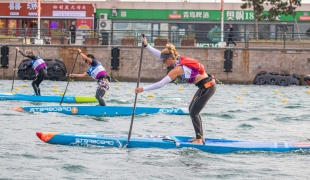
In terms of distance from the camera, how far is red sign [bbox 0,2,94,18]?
181ft

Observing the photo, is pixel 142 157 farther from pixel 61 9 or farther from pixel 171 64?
pixel 61 9

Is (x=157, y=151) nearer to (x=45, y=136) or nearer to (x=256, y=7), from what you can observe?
(x=45, y=136)

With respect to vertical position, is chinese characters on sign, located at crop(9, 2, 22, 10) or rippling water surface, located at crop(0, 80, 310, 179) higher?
chinese characters on sign, located at crop(9, 2, 22, 10)

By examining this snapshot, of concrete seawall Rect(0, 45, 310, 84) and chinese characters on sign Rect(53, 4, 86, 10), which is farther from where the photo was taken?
chinese characters on sign Rect(53, 4, 86, 10)

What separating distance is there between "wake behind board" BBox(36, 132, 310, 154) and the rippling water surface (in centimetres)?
17

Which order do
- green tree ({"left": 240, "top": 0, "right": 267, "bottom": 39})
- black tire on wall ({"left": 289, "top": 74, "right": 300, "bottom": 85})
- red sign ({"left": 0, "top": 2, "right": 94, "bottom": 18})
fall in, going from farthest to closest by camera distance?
red sign ({"left": 0, "top": 2, "right": 94, "bottom": 18}) → green tree ({"left": 240, "top": 0, "right": 267, "bottom": 39}) → black tire on wall ({"left": 289, "top": 74, "right": 300, "bottom": 85})

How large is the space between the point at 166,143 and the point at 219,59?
28.7m

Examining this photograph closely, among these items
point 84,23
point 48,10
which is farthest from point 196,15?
point 48,10

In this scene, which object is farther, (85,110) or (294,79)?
(294,79)

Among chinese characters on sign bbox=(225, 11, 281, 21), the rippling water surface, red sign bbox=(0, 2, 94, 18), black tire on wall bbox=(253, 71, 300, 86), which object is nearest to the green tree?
chinese characters on sign bbox=(225, 11, 281, 21)

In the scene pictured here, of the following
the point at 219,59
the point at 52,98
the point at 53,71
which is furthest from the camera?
the point at 219,59

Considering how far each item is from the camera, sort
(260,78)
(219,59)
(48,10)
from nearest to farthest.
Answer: (260,78) → (219,59) → (48,10)

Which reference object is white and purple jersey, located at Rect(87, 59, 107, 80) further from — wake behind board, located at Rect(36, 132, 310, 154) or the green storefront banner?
the green storefront banner

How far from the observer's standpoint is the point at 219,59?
1700 inches
